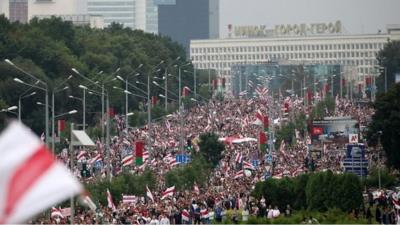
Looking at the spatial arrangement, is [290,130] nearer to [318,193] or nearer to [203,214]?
[318,193]

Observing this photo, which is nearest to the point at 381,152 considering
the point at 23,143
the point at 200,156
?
the point at 200,156

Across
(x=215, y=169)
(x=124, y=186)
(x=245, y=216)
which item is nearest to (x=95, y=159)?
(x=215, y=169)

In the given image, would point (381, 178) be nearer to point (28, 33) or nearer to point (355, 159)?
point (355, 159)

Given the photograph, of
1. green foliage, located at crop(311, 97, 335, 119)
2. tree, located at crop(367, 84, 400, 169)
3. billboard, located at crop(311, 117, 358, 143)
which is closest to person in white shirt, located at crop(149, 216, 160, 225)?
tree, located at crop(367, 84, 400, 169)

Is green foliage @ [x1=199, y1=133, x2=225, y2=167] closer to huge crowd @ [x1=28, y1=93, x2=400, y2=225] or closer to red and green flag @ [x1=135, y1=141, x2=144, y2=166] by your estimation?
huge crowd @ [x1=28, y1=93, x2=400, y2=225]

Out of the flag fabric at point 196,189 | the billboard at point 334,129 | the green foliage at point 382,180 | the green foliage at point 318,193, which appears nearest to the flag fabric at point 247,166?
the green foliage at point 382,180

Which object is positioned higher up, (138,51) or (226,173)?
(138,51)
